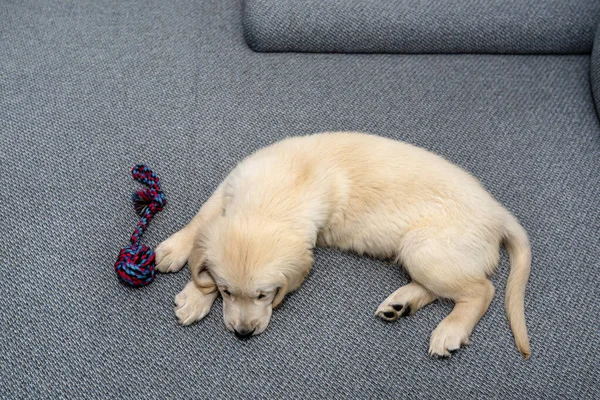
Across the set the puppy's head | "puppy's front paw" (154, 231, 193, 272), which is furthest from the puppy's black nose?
"puppy's front paw" (154, 231, 193, 272)

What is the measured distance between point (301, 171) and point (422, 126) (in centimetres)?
86

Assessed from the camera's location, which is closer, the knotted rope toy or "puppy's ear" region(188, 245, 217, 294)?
"puppy's ear" region(188, 245, 217, 294)

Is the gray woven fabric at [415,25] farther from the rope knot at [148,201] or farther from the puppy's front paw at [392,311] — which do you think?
the puppy's front paw at [392,311]

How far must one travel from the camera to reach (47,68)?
278 centimetres

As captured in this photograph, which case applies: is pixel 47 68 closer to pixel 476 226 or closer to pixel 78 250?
pixel 78 250

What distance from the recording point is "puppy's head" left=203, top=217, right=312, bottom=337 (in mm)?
1744

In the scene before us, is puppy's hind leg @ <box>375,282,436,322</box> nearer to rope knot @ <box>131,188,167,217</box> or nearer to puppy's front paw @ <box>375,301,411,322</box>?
puppy's front paw @ <box>375,301,411,322</box>

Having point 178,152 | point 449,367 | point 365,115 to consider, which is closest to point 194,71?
point 178,152

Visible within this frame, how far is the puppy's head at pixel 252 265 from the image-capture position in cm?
174

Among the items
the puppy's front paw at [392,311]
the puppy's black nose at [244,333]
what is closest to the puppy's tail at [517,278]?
the puppy's front paw at [392,311]

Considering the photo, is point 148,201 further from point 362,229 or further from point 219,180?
point 362,229

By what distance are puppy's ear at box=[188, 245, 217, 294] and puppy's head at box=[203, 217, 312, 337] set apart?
0.08 feet

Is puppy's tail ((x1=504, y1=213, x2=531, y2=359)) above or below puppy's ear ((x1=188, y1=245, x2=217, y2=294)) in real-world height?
below

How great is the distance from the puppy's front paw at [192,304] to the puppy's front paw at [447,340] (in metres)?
0.74
